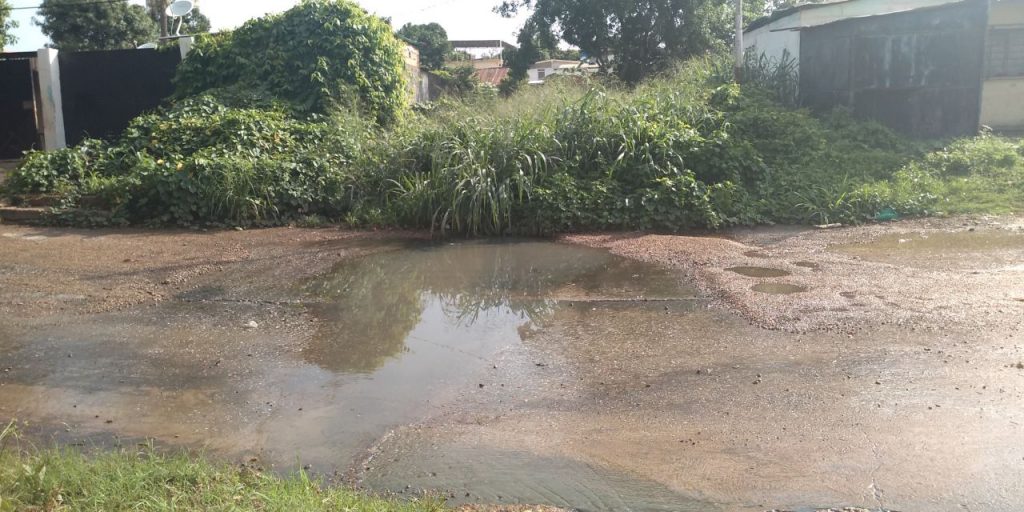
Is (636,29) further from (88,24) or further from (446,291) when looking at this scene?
(88,24)

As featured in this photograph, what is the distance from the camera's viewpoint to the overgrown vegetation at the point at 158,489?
313 centimetres

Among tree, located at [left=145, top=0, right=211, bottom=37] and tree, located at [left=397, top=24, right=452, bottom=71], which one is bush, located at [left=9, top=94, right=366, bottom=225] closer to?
tree, located at [left=145, top=0, right=211, bottom=37]

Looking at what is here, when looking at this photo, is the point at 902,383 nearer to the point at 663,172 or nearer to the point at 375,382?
the point at 375,382

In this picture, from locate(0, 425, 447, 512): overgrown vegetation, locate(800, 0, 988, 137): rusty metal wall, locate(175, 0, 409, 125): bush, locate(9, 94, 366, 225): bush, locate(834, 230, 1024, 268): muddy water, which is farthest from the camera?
locate(800, 0, 988, 137): rusty metal wall

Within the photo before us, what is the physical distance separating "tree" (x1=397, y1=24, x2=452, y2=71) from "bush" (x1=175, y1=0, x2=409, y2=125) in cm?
2852

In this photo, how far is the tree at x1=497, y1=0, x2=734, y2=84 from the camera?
24719mm

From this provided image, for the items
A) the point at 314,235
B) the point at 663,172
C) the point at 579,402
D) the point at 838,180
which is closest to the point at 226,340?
the point at 579,402

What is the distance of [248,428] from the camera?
431 cm

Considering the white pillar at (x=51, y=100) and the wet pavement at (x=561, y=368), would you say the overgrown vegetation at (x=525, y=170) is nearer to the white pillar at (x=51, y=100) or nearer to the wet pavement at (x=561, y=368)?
the wet pavement at (x=561, y=368)

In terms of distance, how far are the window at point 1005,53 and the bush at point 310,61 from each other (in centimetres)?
1216

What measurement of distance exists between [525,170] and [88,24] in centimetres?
3049

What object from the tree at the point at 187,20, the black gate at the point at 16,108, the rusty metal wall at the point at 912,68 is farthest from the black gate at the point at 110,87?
the tree at the point at 187,20

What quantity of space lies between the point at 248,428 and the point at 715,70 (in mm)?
12890

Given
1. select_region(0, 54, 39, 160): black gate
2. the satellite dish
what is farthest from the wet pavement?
the satellite dish
